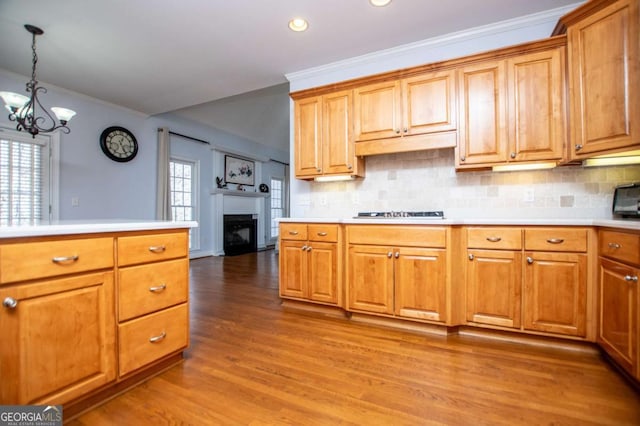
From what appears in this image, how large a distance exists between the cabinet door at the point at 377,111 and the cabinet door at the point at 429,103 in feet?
0.24

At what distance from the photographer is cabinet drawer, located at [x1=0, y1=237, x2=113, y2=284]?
112 cm

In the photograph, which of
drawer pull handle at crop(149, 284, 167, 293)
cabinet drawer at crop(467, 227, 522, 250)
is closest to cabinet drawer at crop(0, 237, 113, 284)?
drawer pull handle at crop(149, 284, 167, 293)

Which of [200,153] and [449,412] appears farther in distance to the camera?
[200,153]

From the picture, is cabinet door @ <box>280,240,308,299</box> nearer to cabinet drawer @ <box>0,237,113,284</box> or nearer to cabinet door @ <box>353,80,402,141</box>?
cabinet door @ <box>353,80,402,141</box>

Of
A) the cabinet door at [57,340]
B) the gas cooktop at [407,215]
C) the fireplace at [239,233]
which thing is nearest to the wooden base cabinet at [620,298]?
the gas cooktop at [407,215]

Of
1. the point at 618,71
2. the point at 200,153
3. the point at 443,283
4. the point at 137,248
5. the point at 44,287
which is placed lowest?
the point at 443,283

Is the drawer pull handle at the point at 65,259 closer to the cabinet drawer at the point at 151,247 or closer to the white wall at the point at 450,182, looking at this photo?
the cabinet drawer at the point at 151,247

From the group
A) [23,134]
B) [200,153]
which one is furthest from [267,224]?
[23,134]

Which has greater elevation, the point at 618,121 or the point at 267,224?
the point at 618,121

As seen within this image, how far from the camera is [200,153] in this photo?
6.21 metres

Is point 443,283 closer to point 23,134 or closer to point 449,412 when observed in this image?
point 449,412

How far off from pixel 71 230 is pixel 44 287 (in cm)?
25

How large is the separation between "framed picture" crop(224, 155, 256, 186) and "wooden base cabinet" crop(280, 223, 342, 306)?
437 centimetres

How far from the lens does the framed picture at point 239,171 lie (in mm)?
6845
